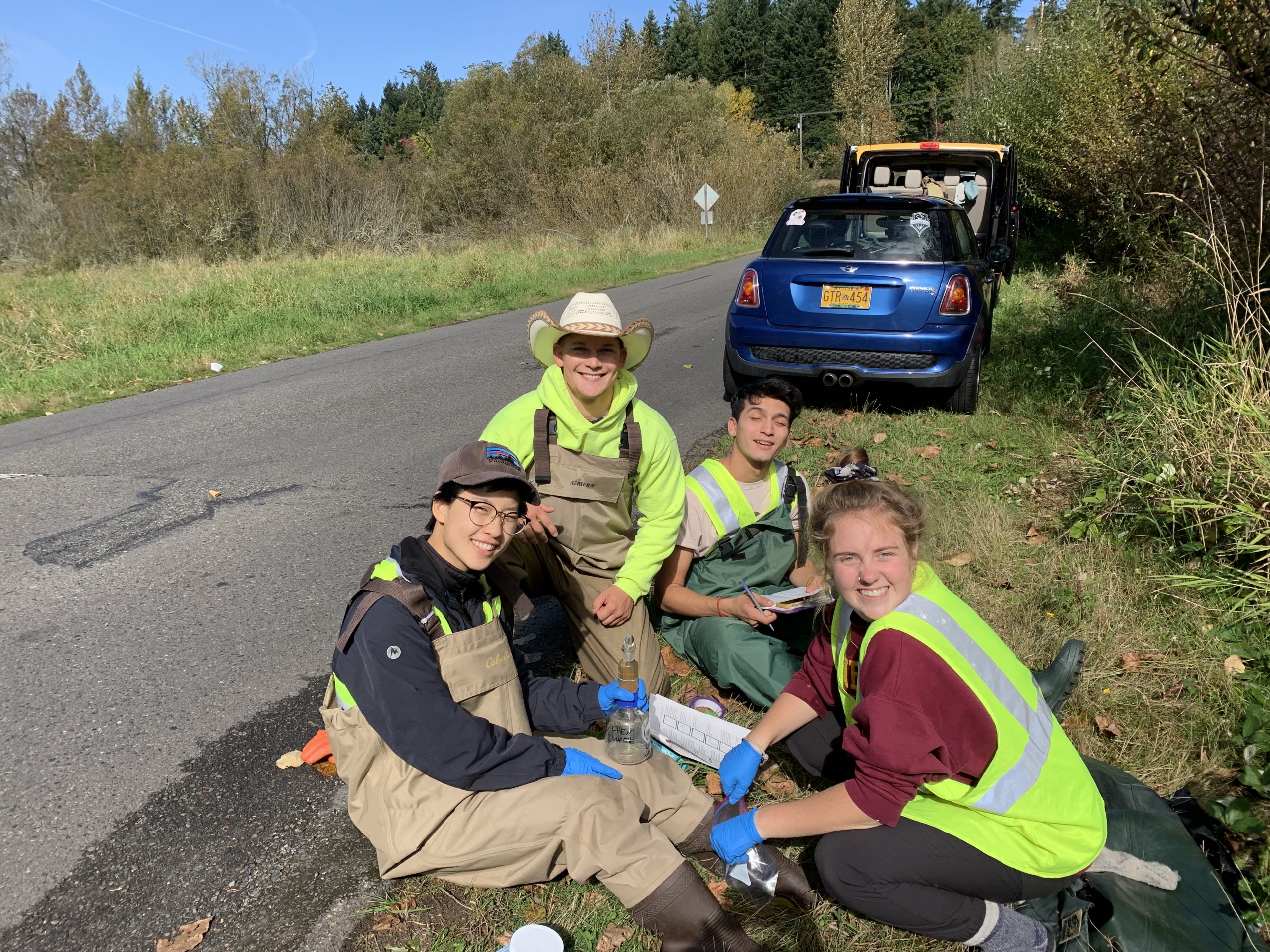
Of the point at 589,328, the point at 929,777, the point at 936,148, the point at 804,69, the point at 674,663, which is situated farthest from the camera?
the point at 804,69

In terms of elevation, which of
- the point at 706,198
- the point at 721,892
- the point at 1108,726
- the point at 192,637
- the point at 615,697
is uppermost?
the point at 706,198

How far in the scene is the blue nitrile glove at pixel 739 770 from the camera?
244 centimetres

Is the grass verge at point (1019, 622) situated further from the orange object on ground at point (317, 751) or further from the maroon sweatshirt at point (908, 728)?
the orange object on ground at point (317, 751)

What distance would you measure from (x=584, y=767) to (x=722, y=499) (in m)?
1.43

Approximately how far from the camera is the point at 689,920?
2141mm

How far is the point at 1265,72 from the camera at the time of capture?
4.80 meters

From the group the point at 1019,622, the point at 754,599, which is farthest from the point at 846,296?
the point at 754,599

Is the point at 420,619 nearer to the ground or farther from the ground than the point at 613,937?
farther from the ground

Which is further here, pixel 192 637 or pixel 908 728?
pixel 192 637

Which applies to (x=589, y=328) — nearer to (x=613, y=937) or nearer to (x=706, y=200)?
(x=613, y=937)

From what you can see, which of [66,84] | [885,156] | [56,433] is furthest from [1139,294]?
[66,84]

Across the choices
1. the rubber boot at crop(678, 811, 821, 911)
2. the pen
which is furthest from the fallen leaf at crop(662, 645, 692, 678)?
the rubber boot at crop(678, 811, 821, 911)

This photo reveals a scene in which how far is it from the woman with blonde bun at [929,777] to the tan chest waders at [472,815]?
0.84ft

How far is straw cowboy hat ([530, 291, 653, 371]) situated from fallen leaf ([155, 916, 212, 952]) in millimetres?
2033
